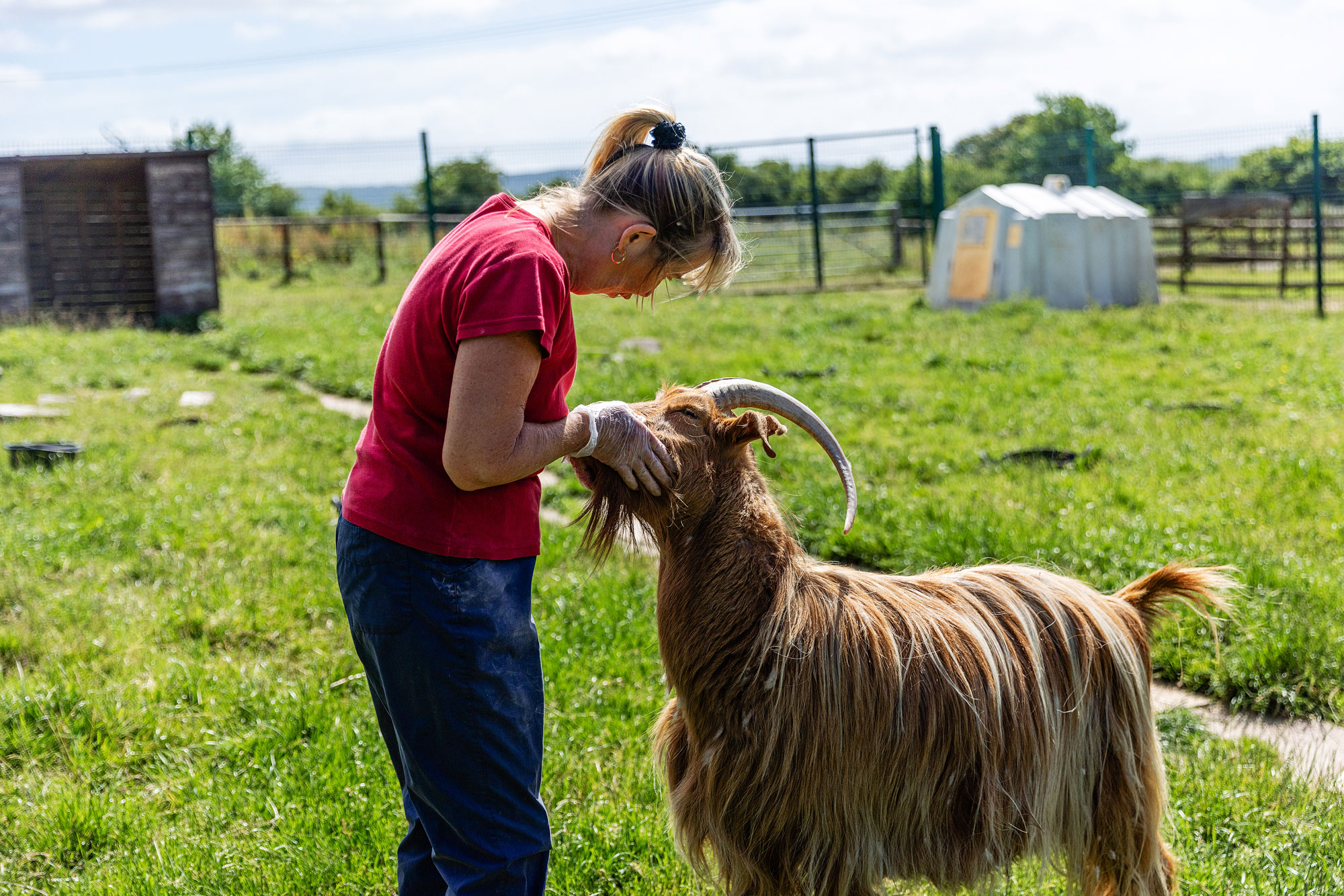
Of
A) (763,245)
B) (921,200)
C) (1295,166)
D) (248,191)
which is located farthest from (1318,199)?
(248,191)

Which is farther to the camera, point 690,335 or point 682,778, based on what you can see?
point 690,335

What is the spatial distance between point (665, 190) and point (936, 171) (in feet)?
54.2

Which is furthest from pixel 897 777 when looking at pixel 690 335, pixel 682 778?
pixel 690 335

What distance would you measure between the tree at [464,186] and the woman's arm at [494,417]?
18.7 m

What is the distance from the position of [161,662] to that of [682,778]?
286 cm

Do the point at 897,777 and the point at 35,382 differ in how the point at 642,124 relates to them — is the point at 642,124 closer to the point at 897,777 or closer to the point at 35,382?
the point at 897,777

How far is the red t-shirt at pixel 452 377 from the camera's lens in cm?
203

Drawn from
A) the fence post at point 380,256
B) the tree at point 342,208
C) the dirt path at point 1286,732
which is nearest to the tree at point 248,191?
the tree at point 342,208

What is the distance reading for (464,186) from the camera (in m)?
25.3

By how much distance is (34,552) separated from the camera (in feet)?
19.0

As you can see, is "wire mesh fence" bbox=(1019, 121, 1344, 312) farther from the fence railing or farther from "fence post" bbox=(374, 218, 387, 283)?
"fence post" bbox=(374, 218, 387, 283)

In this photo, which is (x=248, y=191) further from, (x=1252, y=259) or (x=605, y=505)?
(x=605, y=505)

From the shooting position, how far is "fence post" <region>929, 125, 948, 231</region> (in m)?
17.4

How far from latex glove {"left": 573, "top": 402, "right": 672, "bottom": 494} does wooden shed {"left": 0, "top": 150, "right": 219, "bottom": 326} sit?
567 inches
